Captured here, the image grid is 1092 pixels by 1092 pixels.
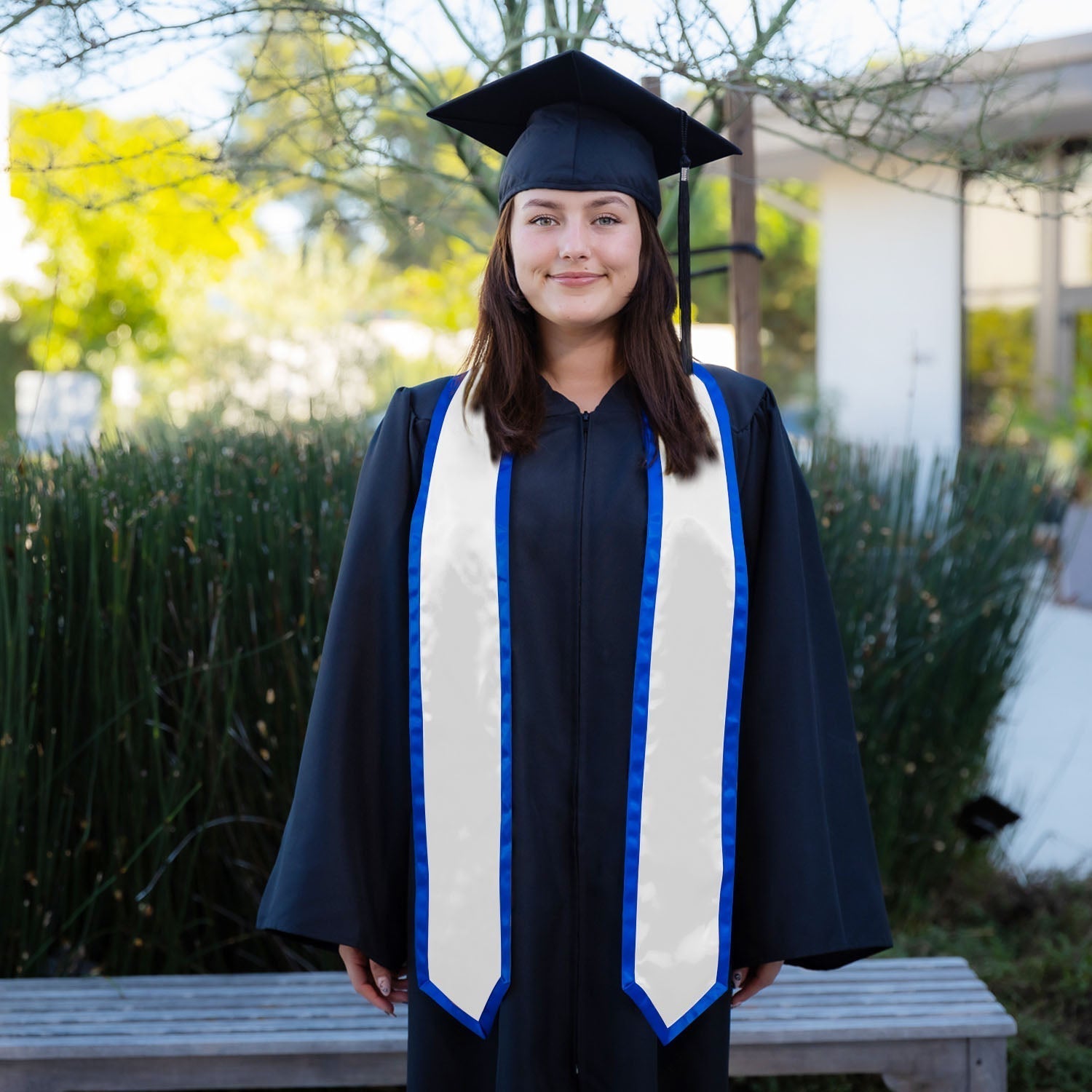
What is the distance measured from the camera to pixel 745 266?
2.99 metres

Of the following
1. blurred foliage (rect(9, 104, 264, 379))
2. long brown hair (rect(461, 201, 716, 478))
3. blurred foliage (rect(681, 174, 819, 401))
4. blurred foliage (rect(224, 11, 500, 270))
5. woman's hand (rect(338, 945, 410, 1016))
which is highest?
blurred foliage (rect(681, 174, 819, 401))

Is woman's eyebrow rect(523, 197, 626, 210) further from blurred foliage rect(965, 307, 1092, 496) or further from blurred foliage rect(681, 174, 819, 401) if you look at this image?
blurred foliage rect(681, 174, 819, 401)

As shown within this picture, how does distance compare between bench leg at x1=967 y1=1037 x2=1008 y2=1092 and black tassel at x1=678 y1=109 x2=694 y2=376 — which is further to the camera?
bench leg at x1=967 y1=1037 x2=1008 y2=1092

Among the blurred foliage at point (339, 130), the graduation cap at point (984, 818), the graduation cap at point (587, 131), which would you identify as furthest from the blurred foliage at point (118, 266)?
the graduation cap at point (587, 131)

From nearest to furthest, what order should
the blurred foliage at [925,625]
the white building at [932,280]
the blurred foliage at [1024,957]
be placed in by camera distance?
the blurred foliage at [1024,957]
the blurred foliage at [925,625]
the white building at [932,280]

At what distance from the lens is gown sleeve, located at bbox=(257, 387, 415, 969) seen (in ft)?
5.18

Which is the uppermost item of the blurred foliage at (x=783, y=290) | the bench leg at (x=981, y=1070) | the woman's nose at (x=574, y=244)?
the blurred foliage at (x=783, y=290)

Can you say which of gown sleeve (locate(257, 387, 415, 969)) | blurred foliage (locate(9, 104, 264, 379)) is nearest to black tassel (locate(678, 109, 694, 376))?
gown sleeve (locate(257, 387, 415, 969))

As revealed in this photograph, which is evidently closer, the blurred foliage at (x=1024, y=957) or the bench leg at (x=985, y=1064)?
the bench leg at (x=985, y=1064)

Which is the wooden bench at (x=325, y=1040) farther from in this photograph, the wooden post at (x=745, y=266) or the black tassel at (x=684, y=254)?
the wooden post at (x=745, y=266)

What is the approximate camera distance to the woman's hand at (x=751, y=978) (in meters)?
1.63

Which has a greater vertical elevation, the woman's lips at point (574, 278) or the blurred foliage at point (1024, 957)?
the woman's lips at point (574, 278)

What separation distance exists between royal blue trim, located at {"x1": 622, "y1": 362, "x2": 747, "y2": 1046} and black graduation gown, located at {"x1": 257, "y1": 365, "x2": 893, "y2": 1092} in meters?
0.02

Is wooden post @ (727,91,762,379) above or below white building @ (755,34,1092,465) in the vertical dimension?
below
